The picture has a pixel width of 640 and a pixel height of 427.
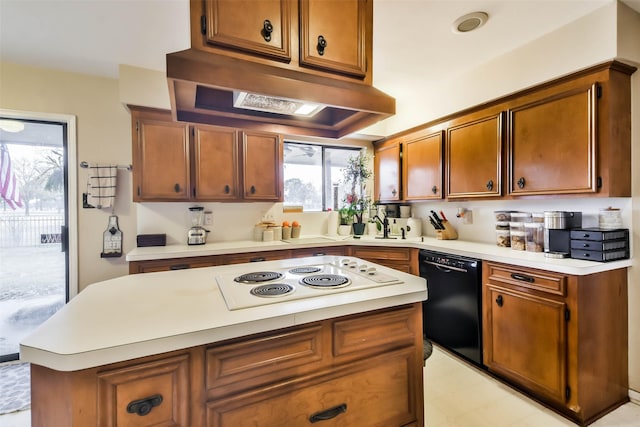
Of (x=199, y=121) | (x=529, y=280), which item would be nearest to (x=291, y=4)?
(x=199, y=121)

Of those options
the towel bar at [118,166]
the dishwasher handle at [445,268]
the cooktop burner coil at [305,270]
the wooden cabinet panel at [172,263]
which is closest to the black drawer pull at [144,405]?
the cooktop burner coil at [305,270]

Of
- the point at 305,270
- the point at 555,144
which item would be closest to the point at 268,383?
the point at 305,270

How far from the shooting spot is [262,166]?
3.21m

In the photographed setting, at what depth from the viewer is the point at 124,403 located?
0.87 m

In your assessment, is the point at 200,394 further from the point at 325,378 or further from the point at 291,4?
the point at 291,4

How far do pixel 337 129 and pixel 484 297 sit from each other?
1751 millimetres

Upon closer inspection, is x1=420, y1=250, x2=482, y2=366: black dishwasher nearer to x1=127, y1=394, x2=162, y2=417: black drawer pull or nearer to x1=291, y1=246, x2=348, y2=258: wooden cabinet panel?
x1=291, y1=246, x2=348, y2=258: wooden cabinet panel

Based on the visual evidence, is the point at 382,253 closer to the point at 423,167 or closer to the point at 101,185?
the point at 423,167

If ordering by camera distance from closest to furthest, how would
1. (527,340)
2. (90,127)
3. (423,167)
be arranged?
(527,340), (90,127), (423,167)

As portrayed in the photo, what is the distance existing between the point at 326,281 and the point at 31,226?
299 cm

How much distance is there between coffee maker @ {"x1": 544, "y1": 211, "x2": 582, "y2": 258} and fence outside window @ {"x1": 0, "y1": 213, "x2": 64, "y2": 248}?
13.6 ft

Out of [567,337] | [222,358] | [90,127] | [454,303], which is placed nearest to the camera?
[222,358]

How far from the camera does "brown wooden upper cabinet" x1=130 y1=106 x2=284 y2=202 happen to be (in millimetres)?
2756

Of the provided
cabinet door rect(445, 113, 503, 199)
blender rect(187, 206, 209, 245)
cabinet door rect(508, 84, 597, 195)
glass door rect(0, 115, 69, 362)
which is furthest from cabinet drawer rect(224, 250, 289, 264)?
cabinet door rect(508, 84, 597, 195)
